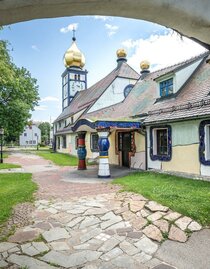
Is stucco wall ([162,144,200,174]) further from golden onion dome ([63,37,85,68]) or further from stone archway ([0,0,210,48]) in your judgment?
golden onion dome ([63,37,85,68])

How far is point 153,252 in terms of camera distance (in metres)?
4.24

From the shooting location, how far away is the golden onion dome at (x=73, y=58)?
39.0 metres

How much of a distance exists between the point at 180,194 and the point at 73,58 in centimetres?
3524

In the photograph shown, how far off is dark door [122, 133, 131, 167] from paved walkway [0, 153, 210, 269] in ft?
25.1

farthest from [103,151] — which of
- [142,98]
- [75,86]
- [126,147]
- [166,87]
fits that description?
[75,86]

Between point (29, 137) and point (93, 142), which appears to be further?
point (29, 137)

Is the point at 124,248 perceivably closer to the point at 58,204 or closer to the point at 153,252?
the point at 153,252

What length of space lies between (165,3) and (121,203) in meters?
5.29

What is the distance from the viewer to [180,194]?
712cm

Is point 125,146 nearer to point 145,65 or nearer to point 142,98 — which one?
point 142,98

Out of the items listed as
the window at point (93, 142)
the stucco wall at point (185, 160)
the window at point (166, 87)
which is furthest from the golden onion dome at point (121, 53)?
the stucco wall at point (185, 160)

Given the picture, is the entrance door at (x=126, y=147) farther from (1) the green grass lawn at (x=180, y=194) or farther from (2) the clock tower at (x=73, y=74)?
(2) the clock tower at (x=73, y=74)

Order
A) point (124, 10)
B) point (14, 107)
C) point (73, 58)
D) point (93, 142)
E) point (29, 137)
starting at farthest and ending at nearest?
point (29, 137)
point (73, 58)
point (14, 107)
point (93, 142)
point (124, 10)

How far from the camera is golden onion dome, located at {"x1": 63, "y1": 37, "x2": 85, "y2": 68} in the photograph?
39.0m
